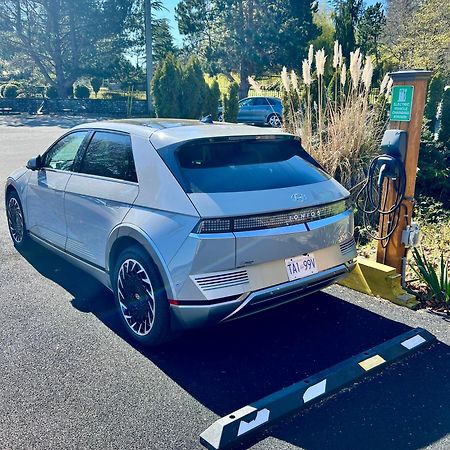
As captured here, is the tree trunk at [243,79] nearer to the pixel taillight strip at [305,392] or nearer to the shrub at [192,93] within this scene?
the shrub at [192,93]

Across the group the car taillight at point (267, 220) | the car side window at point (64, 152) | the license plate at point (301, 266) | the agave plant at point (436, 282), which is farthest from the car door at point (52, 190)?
the agave plant at point (436, 282)

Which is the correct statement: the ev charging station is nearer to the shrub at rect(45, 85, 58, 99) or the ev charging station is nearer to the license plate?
the license plate

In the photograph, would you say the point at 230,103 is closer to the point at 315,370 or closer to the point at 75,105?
the point at 315,370

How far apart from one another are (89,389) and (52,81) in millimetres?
36893

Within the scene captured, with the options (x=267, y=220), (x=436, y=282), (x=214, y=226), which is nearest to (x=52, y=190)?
(x=214, y=226)

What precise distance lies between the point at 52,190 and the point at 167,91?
25.8 ft

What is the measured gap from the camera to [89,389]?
2.79 metres

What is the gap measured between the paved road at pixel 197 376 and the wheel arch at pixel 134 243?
22.5 inches

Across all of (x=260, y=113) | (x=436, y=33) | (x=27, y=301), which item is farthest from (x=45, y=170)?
(x=436, y=33)

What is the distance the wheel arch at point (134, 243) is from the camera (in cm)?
289

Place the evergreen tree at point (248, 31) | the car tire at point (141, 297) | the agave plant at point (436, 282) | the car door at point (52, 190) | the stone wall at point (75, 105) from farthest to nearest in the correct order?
the evergreen tree at point (248, 31), the stone wall at point (75, 105), the car door at point (52, 190), the agave plant at point (436, 282), the car tire at point (141, 297)

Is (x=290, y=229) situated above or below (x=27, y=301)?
above

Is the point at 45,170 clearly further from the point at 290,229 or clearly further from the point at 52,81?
the point at 52,81

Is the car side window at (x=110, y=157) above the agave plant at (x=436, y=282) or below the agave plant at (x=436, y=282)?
above
